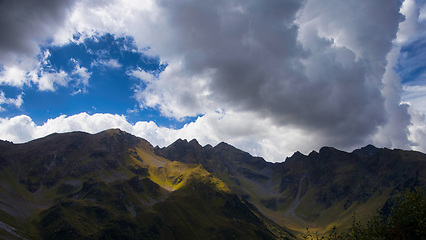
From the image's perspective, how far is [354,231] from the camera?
37.7 meters

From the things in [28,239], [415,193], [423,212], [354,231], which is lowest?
[28,239]

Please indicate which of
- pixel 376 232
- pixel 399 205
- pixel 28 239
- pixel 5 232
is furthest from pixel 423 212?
pixel 28 239

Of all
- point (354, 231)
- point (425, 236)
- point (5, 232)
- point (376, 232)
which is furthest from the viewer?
point (5, 232)

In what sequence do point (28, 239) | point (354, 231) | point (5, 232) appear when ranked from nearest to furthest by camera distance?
point (354, 231)
point (5, 232)
point (28, 239)

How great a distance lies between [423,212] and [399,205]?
315 centimetres

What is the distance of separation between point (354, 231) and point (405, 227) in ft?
21.7

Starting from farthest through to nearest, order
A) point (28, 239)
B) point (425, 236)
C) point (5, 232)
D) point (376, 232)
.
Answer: point (28, 239)
point (5, 232)
point (376, 232)
point (425, 236)

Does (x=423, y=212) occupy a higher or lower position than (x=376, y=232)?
higher

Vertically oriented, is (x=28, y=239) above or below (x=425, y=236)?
below

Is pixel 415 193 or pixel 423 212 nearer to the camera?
pixel 423 212

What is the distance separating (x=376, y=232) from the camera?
115ft

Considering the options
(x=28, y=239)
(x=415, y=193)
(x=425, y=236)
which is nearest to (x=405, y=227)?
(x=425, y=236)

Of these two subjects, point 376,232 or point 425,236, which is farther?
point 376,232

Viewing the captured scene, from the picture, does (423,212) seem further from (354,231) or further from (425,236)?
(354,231)
